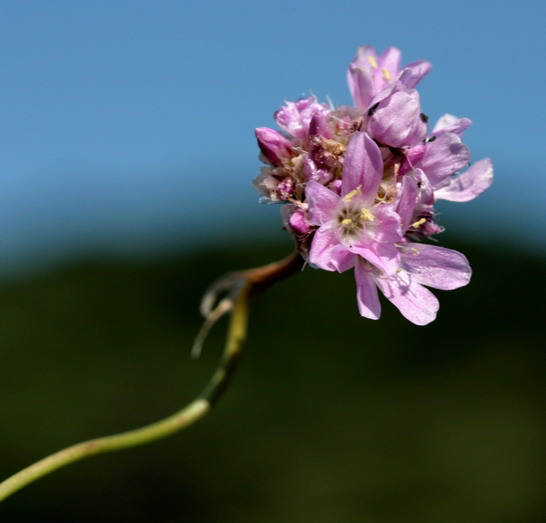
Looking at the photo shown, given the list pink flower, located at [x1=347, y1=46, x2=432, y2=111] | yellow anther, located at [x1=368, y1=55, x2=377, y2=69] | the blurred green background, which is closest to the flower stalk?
pink flower, located at [x1=347, y1=46, x2=432, y2=111]

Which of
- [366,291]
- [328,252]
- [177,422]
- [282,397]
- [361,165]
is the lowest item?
[282,397]

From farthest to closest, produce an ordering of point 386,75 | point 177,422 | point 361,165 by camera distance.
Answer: point 386,75, point 177,422, point 361,165

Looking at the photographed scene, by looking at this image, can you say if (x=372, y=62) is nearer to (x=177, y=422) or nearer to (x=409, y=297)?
(x=409, y=297)

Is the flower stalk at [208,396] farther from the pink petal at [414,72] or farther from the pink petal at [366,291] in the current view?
the pink petal at [414,72]

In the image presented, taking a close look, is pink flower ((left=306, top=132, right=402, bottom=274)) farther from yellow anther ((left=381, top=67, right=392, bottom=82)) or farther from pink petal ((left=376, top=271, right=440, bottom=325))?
yellow anther ((left=381, top=67, right=392, bottom=82))

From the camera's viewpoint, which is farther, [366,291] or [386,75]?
[386,75]

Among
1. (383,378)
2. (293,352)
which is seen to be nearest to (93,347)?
(293,352)

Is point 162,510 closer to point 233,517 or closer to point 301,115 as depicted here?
point 233,517

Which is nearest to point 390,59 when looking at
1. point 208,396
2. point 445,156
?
point 445,156
